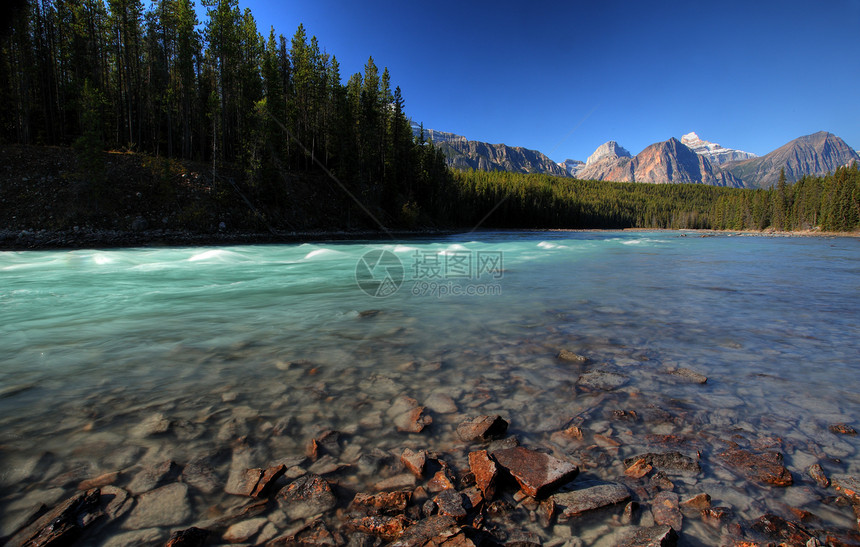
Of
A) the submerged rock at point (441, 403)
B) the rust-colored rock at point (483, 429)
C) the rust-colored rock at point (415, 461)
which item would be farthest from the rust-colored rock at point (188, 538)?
the submerged rock at point (441, 403)

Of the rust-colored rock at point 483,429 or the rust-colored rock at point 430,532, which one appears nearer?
the rust-colored rock at point 430,532

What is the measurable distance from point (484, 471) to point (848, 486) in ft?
8.96

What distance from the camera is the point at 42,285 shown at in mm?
12062

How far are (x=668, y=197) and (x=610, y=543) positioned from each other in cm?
23637

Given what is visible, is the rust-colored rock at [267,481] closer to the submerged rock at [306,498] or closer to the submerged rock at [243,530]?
the submerged rock at [306,498]

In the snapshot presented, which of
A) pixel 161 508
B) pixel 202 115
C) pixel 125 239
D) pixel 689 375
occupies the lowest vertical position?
pixel 161 508

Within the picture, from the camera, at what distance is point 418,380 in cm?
479

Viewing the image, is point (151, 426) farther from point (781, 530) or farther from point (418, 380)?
point (781, 530)

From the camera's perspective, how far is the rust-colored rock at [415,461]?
9.64 feet

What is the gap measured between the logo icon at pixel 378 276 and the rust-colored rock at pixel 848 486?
934 cm

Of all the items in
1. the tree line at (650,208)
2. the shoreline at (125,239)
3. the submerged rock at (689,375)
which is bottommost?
the submerged rock at (689,375)

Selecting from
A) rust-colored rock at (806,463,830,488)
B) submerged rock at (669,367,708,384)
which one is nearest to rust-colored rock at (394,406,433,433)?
rust-colored rock at (806,463,830,488)

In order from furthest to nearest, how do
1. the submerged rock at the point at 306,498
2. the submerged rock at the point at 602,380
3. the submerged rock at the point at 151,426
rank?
the submerged rock at the point at 602,380, the submerged rock at the point at 151,426, the submerged rock at the point at 306,498

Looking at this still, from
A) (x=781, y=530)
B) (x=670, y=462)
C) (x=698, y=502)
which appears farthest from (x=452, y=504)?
(x=781, y=530)
